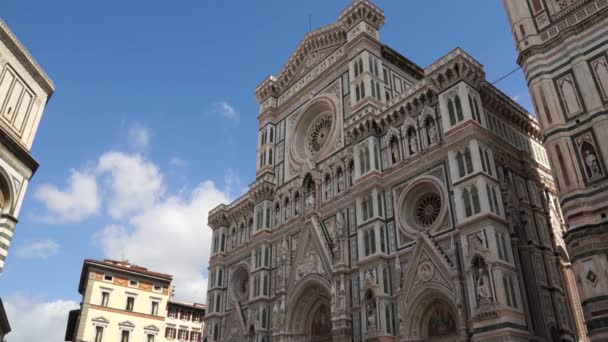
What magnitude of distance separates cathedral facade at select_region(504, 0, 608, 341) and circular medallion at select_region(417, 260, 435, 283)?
234 inches

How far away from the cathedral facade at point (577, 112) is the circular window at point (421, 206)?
5.68 metres

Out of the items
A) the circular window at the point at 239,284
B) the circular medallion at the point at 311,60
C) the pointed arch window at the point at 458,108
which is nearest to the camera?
the pointed arch window at the point at 458,108

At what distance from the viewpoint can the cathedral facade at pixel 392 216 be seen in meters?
21.9

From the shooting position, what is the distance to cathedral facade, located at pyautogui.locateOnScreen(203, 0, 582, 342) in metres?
21.9

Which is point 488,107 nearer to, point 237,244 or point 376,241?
point 376,241

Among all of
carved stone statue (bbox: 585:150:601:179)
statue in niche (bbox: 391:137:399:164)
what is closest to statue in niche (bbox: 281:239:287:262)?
statue in niche (bbox: 391:137:399:164)

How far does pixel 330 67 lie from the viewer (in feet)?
117

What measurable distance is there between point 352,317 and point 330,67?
1752cm

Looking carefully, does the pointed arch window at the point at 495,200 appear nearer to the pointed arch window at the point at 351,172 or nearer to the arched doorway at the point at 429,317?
the arched doorway at the point at 429,317

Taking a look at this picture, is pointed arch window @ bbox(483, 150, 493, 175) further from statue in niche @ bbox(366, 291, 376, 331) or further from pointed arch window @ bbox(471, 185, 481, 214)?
statue in niche @ bbox(366, 291, 376, 331)

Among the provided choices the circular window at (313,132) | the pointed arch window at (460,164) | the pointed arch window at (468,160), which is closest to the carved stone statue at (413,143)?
the pointed arch window at (460,164)

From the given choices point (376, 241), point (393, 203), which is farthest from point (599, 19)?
point (376, 241)

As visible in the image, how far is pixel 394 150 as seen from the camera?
91.5 ft

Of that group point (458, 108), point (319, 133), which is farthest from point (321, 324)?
point (458, 108)
